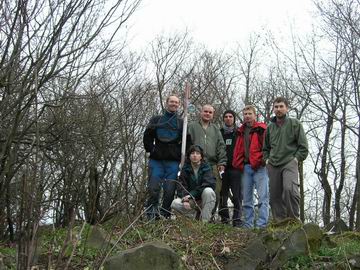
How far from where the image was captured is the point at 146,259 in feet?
14.0

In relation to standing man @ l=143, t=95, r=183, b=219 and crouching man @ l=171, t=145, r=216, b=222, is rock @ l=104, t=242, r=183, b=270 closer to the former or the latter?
crouching man @ l=171, t=145, r=216, b=222

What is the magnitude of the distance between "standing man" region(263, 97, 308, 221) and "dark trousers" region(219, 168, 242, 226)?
1.78 ft

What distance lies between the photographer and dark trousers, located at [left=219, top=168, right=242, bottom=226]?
7359mm

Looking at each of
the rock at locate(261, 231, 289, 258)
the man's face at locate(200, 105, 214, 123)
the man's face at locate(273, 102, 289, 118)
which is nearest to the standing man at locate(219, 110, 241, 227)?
the man's face at locate(200, 105, 214, 123)

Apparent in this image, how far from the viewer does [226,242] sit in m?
5.64

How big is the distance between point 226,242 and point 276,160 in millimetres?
1640

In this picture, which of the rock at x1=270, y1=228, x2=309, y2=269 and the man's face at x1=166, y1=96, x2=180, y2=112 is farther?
the man's face at x1=166, y1=96, x2=180, y2=112

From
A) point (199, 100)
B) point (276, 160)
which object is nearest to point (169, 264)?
point (276, 160)

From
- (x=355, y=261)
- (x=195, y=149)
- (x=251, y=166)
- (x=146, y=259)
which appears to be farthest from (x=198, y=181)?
(x=146, y=259)

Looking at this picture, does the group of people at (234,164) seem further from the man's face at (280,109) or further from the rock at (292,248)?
the rock at (292,248)

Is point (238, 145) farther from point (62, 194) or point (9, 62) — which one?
point (62, 194)

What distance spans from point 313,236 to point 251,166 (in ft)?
5.96

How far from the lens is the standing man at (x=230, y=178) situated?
7.37 metres

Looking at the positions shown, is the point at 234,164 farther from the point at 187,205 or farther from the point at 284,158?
the point at 187,205
